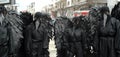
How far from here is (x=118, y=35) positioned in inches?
307

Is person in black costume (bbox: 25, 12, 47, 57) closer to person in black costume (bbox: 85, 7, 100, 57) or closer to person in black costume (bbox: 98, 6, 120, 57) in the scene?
person in black costume (bbox: 85, 7, 100, 57)

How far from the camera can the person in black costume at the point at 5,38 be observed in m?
7.90

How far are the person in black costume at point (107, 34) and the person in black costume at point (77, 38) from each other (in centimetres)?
113

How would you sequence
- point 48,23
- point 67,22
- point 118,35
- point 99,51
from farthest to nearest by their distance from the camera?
point 67,22 → point 48,23 → point 99,51 → point 118,35

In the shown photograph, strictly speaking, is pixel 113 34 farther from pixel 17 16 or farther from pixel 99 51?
pixel 17 16

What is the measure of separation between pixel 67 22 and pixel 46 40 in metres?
1.55

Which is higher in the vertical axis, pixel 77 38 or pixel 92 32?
pixel 92 32

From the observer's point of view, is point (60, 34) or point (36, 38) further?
point (60, 34)

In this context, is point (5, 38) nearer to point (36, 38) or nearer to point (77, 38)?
point (36, 38)

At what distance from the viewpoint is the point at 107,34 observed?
26.4ft

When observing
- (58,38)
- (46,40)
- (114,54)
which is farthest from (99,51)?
(58,38)

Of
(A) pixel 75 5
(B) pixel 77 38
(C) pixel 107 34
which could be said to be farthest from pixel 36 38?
(A) pixel 75 5

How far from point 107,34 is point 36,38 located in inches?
85.6

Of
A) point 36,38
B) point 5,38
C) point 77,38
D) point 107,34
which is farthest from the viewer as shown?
point 77,38
